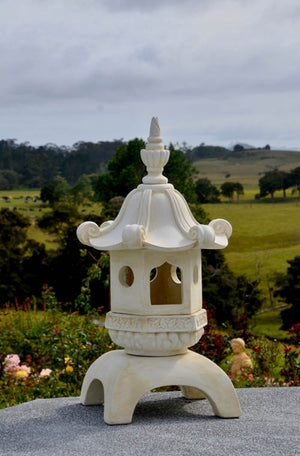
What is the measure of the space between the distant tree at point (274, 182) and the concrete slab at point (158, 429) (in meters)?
21.2

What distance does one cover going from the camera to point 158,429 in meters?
5.31

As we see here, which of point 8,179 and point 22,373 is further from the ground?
point 8,179

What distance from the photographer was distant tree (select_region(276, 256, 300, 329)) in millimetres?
17531

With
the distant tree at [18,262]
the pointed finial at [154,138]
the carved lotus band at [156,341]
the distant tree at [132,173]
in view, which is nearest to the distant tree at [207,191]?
the distant tree at [132,173]

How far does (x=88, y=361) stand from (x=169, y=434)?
141 inches

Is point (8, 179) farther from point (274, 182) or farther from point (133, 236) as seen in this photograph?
point (133, 236)

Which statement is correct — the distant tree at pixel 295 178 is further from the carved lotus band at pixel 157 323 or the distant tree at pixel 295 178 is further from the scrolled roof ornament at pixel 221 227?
the carved lotus band at pixel 157 323

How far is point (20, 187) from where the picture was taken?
119 feet

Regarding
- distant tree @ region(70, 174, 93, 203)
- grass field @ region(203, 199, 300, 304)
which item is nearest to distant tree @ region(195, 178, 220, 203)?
grass field @ region(203, 199, 300, 304)

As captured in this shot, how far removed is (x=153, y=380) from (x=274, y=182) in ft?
75.7

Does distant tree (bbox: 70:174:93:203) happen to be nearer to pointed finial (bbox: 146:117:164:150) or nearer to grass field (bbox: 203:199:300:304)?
grass field (bbox: 203:199:300:304)

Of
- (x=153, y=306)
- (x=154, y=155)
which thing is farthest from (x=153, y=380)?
(x=154, y=155)

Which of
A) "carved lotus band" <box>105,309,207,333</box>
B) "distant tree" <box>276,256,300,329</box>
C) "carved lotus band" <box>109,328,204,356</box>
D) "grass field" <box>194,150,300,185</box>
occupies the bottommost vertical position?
"distant tree" <box>276,256,300,329</box>

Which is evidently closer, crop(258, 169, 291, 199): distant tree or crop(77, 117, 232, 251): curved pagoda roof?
crop(77, 117, 232, 251): curved pagoda roof
